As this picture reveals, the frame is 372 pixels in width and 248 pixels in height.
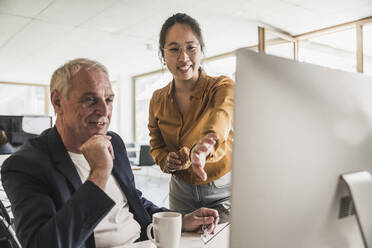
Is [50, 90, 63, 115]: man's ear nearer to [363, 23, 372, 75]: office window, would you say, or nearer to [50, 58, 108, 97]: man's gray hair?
[50, 58, 108, 97]: man's gray hair

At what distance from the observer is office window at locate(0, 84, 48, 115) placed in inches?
407

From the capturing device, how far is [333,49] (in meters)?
5.20

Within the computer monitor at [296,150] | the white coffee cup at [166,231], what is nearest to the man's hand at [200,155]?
the white coffee cup at [166,231]

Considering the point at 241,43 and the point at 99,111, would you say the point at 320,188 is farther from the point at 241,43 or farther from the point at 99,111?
the point at 241,43

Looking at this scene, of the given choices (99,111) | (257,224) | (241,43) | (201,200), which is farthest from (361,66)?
(257,224)

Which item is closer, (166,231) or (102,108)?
(166,231)

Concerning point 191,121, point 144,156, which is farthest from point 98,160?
point 144,156

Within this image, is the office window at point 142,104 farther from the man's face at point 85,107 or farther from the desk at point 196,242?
the desk at point 196,242

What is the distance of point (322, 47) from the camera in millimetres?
5258

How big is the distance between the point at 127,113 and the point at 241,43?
4.82 meters

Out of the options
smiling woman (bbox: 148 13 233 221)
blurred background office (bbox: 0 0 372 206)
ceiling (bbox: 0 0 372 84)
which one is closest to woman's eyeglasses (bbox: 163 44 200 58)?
smiling woman (bbox: 148 13 233 221)

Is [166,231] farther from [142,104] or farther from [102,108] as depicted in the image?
[142,104]

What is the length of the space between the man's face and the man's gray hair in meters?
0.01

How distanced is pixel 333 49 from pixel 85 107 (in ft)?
16.8
